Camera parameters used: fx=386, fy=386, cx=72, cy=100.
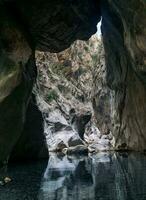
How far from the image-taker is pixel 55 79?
43656 millimetres

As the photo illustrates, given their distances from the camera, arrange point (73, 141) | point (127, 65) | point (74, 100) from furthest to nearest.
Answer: point (74, 100), point (73, 141), point (127, 65)

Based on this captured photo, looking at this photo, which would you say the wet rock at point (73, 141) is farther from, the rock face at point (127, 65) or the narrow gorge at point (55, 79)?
the rock face at point (127, 65)

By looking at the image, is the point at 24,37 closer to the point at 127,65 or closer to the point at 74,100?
the point at 127,65

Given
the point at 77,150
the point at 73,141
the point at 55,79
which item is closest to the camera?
the point at 77,150

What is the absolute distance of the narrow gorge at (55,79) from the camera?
1636 cm

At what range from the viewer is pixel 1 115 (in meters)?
18.7

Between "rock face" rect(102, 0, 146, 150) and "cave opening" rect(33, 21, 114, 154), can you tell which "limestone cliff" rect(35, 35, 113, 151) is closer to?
"cave opening" rect(33, 21, 114, 154)

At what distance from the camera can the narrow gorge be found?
16359 mm

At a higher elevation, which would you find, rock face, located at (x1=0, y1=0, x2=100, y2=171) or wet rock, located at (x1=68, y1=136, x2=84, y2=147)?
rock face, located at (x1=0, y1=0, x2=100, y2=171)

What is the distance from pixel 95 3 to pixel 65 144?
1931 centimetres

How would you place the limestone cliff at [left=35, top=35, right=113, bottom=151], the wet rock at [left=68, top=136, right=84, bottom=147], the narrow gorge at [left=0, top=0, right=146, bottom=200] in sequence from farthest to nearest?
the limestone cliff at [left=35, top=35, right=113, bottom=151], the wet rock at [left=68, top=136, right=84, bottom=147], the narrow gorge at [left=0, top=0, right=146, bottom=200]

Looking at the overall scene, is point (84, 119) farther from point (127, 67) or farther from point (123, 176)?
point (123, 176)

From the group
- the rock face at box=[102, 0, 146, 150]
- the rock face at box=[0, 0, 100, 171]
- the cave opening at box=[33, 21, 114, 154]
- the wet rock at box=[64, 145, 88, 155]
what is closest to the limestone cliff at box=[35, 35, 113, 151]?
the cave opening at box=[33, 21, 114, 154]

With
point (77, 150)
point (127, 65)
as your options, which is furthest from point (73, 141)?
point (127, 65)
